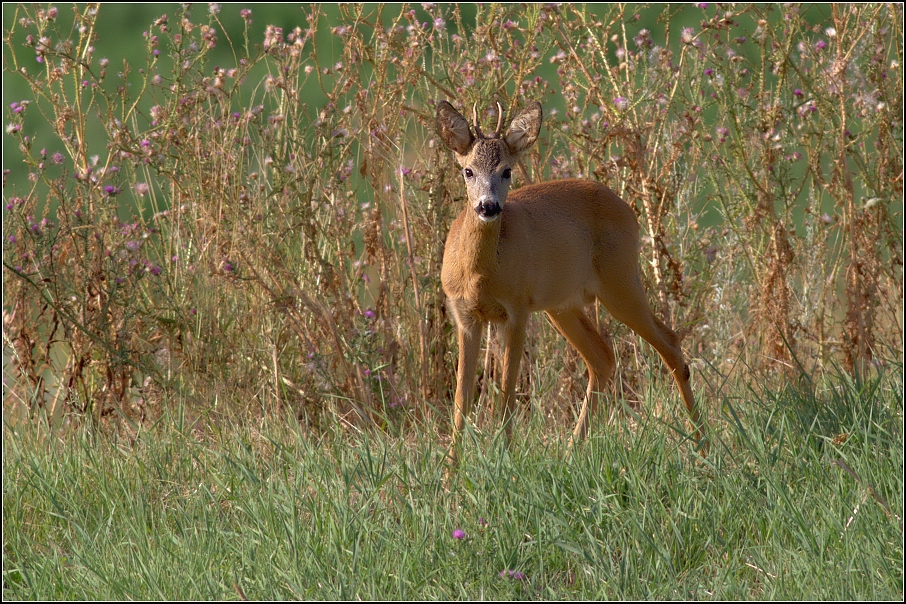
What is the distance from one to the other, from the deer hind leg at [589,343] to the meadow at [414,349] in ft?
0.74

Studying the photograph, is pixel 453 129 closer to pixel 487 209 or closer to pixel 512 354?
pixel 487 209

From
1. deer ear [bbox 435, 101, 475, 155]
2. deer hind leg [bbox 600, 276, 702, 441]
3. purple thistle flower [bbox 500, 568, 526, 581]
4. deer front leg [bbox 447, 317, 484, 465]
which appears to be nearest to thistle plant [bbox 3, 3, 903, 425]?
deer hind leg [bbox 600, 276, 702, 441]

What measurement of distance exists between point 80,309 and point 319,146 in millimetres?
1351

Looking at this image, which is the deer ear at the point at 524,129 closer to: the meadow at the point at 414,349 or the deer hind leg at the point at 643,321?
the meadow at the point at 414,349

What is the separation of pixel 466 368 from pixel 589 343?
2.82ft

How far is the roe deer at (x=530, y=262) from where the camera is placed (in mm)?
3924

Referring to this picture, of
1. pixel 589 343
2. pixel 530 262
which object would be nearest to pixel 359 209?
pixel 589 343

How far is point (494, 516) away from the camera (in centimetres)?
320

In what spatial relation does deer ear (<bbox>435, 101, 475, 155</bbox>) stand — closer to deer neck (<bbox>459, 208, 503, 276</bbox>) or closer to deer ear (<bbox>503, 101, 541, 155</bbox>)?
deer ear (<bbox>503, 101, 541, 155</bbox>)

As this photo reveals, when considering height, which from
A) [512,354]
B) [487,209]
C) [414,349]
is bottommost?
[414,349]

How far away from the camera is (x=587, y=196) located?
15.2 ft

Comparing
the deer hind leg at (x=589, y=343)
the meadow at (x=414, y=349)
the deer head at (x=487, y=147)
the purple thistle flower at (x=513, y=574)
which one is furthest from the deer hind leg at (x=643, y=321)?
the purple thistle flower at (x=513, y=574)

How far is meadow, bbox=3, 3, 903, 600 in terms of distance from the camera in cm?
306

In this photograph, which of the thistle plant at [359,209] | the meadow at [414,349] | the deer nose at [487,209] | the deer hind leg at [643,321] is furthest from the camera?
the thistle plant at [359,209]
